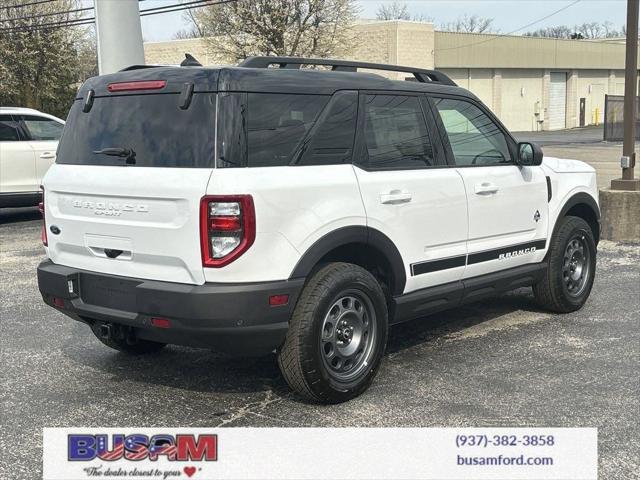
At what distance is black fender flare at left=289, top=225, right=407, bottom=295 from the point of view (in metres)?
4.17

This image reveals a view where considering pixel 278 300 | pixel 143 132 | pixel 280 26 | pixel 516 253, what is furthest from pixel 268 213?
pixel 280 26

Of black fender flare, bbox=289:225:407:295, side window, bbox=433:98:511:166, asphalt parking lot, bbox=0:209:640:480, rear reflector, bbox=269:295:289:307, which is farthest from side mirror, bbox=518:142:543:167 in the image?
rear reflector, bbox=269:295:289:307

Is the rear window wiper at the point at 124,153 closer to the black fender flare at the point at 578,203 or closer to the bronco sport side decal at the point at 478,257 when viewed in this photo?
the bronco sport side decal at the point at 478,257

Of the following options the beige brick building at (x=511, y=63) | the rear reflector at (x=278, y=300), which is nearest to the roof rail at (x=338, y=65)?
the rear reflector at (x=278, y=300)

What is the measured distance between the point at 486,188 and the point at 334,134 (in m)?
1.44

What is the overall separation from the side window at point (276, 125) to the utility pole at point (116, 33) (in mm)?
7456

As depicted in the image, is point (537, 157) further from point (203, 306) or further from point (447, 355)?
point (203, 306)

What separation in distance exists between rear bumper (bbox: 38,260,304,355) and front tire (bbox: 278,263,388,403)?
0.36 feet

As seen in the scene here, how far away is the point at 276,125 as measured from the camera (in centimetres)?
420

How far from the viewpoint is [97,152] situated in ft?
14.6

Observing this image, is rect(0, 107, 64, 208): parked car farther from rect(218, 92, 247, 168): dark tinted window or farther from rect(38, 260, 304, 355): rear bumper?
rect(218, 92, 247, 168): dark tinted window

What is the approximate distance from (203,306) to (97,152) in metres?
1.23

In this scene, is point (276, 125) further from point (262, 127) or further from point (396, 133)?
point (396, 133)

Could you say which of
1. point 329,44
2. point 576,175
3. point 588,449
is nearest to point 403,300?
A: point 588,449
